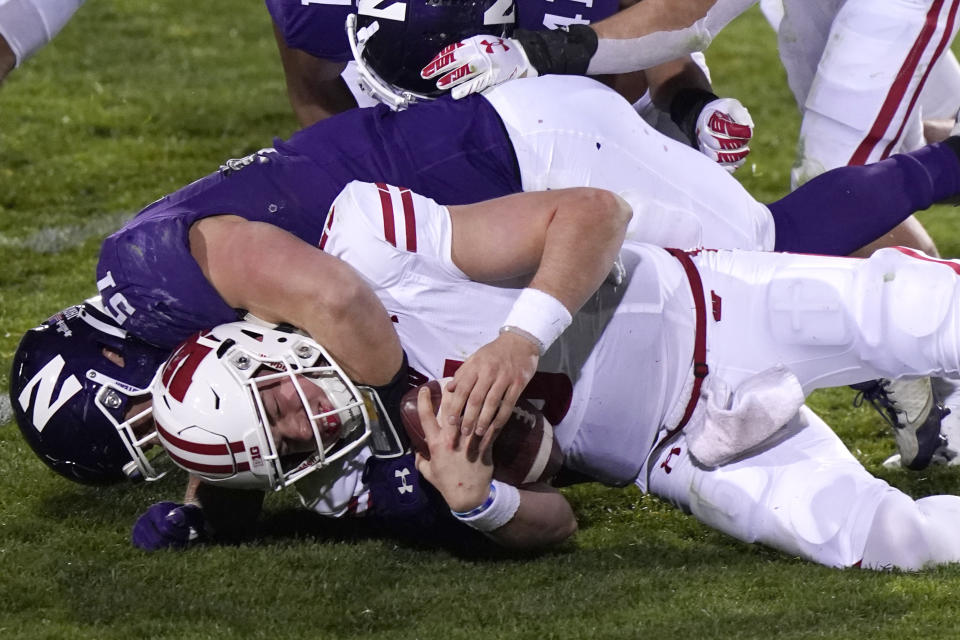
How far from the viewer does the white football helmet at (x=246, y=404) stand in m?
2.32

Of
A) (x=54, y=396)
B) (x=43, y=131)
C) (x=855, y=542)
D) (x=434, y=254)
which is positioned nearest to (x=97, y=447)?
(x=54, y=396)

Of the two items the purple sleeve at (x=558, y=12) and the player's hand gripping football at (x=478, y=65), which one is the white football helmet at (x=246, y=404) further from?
the purple sleeve at (x=558, y=12)

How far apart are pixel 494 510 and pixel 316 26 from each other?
142cm

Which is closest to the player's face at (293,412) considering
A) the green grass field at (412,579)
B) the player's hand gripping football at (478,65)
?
the green grass field at (412,579)

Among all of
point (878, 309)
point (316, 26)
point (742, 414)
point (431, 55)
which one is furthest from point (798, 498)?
point (316, 26)

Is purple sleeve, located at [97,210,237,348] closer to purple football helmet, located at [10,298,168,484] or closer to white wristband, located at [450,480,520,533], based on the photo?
purple football helmet, located at [10,298,168,484]

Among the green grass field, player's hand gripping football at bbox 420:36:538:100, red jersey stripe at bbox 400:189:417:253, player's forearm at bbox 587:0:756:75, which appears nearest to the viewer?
the green grass field

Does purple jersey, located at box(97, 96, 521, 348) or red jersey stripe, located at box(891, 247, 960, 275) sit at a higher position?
purple jersey, located at box(97, 96, 521, 348)

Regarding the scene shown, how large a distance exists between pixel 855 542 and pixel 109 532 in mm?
1380

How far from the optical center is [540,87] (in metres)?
2.77

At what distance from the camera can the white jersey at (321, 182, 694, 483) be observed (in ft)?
7.74

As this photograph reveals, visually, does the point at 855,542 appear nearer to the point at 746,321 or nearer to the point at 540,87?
the point at 746,321

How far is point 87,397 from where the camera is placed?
2.49 metres

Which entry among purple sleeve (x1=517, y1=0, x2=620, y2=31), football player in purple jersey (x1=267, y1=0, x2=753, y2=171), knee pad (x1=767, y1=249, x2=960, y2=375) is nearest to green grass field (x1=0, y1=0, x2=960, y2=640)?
knee pad (x1=767, y1=249, x2=960, y2=375)
